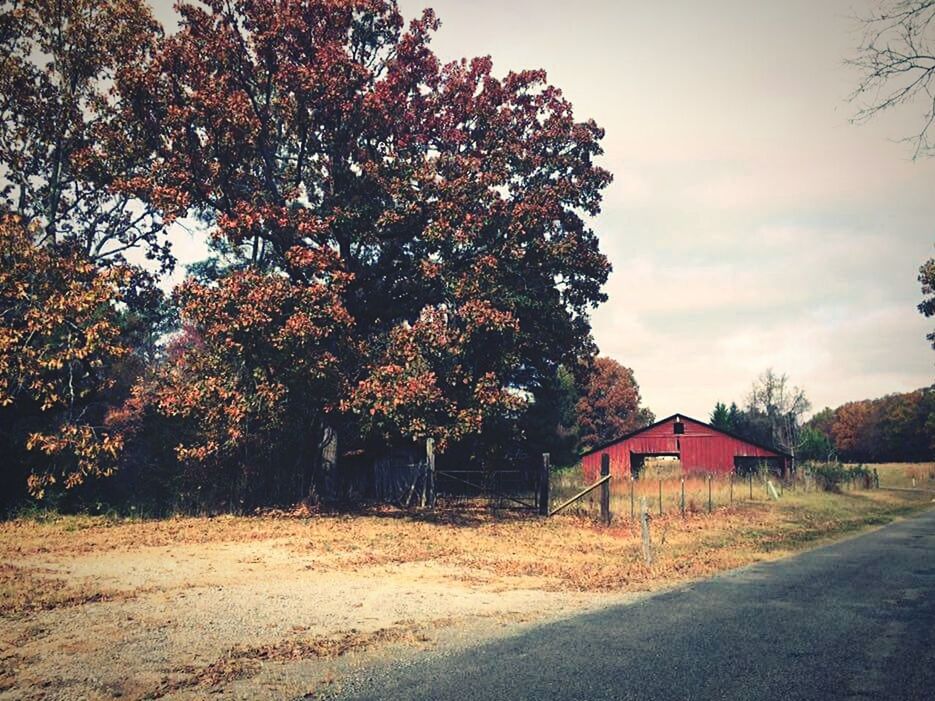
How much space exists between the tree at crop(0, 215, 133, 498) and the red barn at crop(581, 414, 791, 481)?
33151mm

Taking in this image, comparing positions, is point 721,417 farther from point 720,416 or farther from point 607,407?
point 607,407

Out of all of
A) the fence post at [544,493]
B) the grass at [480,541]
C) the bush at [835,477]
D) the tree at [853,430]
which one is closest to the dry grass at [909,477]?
the bush at [835,477]

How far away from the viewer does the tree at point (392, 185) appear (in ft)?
68.1

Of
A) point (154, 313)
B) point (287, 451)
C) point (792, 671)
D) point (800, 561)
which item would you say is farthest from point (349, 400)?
point (792, 671)

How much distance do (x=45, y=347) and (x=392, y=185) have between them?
11.6 meters

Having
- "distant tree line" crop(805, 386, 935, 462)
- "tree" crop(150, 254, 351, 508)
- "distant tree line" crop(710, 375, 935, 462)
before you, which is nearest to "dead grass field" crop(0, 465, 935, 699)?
"tree" crop(150, 254, 351, 508)

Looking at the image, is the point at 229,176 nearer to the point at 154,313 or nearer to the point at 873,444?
the point at 154,313

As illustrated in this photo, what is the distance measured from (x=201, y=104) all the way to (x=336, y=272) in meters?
6.87

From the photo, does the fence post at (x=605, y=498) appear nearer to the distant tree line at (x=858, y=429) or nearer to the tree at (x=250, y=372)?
the tree at (x=250, y=372)

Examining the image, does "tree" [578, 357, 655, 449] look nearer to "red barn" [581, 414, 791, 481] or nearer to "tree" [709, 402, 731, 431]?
"tree" [709, 402, 731, 431]

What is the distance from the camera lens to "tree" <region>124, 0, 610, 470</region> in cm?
2077

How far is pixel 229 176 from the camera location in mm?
22453

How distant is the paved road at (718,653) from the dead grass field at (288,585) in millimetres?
905

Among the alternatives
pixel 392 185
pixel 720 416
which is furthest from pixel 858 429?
pixel 392 185
